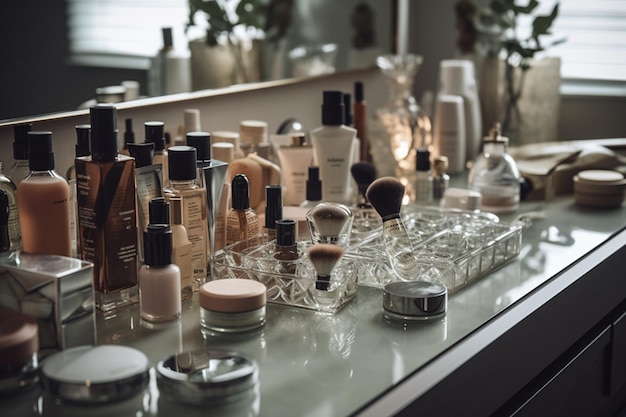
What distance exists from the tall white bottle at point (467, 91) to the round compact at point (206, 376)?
1.27 meters

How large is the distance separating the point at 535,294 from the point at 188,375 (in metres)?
0.56

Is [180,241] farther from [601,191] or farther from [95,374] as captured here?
[601,191]

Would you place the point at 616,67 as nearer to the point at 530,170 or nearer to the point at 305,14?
the point at 530,170

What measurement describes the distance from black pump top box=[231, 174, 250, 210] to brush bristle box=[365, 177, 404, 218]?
7.1 inches

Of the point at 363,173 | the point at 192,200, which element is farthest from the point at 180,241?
the point at 363,173

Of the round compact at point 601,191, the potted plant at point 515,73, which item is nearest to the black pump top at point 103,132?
the round compact at point 601,191

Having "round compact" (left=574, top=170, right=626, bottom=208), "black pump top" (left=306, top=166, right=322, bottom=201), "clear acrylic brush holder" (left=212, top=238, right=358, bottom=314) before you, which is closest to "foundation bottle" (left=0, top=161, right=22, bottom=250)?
"clear acrylic brush holder" (left=212, top=238, right=358, bottom=314)

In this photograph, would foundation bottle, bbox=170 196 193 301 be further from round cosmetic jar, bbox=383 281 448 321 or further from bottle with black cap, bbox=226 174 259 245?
round cosmetic jar, bbox=383 281 448 321

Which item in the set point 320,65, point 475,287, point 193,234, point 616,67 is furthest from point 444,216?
point 616,67

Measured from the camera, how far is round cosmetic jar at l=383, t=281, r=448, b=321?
3.71ft

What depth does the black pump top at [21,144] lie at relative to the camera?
3.93 ft

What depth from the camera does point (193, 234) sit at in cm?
121

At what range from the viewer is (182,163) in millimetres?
1168

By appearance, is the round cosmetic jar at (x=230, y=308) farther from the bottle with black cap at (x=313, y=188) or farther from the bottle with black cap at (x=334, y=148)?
the bottle with black cap at (x=334, y=148)
